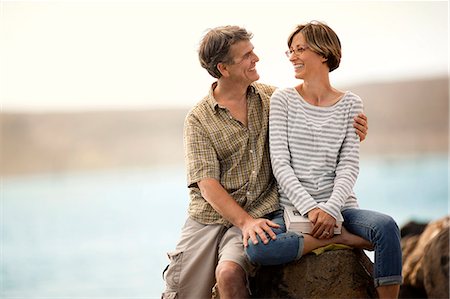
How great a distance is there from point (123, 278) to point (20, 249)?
3.65 metres

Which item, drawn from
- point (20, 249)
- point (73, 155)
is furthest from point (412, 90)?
point (20, 249)

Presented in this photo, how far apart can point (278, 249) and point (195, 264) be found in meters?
0.51

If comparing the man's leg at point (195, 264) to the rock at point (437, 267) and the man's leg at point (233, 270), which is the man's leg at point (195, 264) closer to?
the man's leg at point (233, 270)

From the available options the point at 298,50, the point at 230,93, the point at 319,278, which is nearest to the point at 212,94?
the point at 230,93

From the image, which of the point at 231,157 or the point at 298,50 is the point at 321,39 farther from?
the point at 231,157

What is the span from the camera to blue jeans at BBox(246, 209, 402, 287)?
3.48m

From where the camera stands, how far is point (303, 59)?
12.3 ft

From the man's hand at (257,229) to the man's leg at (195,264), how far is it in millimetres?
263

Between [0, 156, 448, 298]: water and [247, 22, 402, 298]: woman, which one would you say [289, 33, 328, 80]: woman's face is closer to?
[247, 22, 402, 298]: woman

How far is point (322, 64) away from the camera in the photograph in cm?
378

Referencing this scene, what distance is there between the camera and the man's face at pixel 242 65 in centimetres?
383

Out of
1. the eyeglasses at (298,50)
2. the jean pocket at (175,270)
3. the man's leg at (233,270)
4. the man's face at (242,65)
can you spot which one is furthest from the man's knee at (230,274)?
the eyeglasses at (298,50)

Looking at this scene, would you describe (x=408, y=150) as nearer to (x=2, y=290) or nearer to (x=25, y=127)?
(x=25, y=127)

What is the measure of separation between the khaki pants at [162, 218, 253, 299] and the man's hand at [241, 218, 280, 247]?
0.64ft
